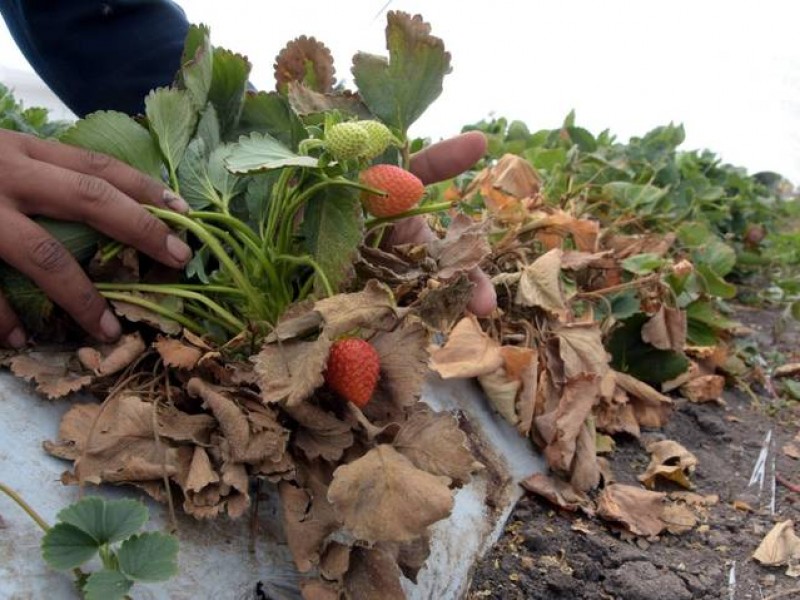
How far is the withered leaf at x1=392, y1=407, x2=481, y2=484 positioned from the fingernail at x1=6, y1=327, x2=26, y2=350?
1.06ft

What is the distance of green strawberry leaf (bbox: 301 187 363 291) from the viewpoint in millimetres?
629

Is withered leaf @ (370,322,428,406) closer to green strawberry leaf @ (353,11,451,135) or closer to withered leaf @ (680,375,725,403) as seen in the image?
green strawberry leaf @ (353,11,451,135)

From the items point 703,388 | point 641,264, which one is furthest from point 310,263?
point 703,388

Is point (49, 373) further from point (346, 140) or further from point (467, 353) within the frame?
point (467, 353)

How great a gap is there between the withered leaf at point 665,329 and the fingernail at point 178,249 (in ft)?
2.61

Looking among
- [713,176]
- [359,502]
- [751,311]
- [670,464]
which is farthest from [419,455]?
[713,176]

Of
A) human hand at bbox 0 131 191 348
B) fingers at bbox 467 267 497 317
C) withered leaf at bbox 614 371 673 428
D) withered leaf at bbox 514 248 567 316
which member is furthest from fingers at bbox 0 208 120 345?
withered leaf at bbox 614 371 673 428

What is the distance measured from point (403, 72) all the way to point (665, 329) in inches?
27.9

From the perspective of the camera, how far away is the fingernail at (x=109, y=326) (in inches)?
26.2

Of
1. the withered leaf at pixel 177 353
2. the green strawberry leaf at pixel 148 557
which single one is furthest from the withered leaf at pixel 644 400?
the green strawberry leaf at pixel 148 557

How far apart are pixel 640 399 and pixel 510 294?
0.31 meters

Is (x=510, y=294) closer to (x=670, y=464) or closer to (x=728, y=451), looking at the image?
(x=670, y=464)

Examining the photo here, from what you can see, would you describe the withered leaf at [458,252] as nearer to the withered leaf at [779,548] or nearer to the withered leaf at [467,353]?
the withered leaf at [467,353]

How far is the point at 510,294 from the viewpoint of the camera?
42.4 inches
